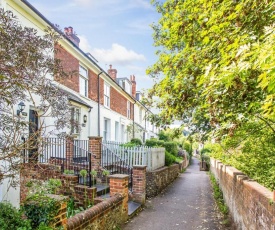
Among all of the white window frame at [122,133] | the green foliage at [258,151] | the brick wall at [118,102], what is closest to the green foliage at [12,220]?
the green foliage at [258,151]

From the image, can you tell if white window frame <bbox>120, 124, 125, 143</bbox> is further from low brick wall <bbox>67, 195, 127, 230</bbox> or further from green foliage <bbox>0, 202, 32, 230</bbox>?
green foliage <bbox>0, 202, 32, 230</bbox>

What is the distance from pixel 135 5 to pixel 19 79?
5828 millimetres

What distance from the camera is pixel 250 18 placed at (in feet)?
13.2

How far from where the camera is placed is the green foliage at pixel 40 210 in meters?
3.66

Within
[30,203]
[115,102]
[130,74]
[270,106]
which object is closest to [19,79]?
[30,203]

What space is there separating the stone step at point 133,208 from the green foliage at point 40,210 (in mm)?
3814

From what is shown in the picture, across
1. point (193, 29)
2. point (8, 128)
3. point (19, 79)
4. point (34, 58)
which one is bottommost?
point (8, 128)

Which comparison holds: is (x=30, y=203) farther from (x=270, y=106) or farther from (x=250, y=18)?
(x=250, y=18)

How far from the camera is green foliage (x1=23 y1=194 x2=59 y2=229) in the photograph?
12.0 feet

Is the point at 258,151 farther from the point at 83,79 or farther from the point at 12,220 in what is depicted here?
the point at 83,79

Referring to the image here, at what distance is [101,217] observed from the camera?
532cm

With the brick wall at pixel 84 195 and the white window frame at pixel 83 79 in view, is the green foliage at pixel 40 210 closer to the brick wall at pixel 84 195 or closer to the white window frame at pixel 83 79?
the brick wall at pixel 84 195

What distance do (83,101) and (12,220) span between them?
1045 cm

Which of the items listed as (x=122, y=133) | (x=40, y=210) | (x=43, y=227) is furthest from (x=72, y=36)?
(x=43, y=227)
